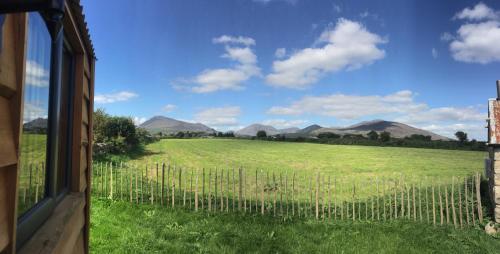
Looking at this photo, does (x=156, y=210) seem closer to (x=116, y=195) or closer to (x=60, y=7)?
(x=116, y=195)

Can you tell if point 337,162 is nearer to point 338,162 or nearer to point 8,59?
point 338,162

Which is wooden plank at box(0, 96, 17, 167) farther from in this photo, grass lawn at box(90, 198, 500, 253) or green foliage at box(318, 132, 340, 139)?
green foliage at box(318, 132, 340, 139)

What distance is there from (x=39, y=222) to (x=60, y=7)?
171 cm

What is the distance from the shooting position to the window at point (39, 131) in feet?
5.81

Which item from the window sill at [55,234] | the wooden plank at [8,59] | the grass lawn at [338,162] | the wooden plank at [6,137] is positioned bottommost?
the grass lawn at [338,162]

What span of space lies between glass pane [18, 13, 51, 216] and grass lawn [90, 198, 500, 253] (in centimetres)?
477

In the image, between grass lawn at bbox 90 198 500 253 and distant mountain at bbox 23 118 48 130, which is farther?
grass lawn at bbox 90 198 500 253

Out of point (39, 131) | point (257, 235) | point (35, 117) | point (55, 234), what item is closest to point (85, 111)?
point (39, 131)

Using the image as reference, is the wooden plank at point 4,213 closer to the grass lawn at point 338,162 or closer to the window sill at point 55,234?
the window sill at point 55,234

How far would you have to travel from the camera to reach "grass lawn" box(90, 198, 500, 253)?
276 inches

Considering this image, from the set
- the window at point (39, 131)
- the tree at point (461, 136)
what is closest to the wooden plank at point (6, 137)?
the window at point (39, 131)

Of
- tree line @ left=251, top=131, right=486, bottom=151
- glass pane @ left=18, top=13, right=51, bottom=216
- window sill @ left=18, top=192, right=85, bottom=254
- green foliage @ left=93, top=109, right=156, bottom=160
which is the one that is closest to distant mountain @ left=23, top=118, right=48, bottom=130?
glass pane @ left=18, top=13, right=51, bottom=216

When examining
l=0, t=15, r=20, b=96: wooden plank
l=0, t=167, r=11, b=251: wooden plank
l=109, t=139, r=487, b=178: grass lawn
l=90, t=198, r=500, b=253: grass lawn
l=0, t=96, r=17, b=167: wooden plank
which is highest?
l=0, t=15, r=20, b=96: wooden plank

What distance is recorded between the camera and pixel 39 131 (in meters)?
2.13
